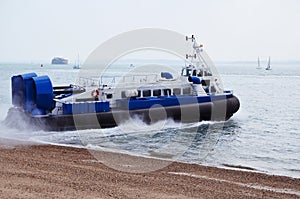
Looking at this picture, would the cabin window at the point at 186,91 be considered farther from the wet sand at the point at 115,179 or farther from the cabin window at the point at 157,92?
the wet sand at the point at 115,179

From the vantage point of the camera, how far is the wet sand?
265 inches

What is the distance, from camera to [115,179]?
7918 mm

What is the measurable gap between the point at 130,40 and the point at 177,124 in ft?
15.6

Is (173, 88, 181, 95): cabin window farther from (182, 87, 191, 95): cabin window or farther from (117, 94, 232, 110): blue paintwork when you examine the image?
(117, 94, 232, 110): blue paintwork

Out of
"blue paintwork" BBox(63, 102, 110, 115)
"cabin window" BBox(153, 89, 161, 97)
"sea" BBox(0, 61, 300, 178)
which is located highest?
"cabin window" BBox(153, 89, 161, 97)

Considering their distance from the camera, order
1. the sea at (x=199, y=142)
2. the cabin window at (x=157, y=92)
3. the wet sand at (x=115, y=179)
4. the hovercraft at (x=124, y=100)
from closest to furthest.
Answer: the wet sand at (x=115, y=179), the sea at (x=199, y=142), the hovercraft at (x=124, y=100), the cabin window at (x=157, y=92)

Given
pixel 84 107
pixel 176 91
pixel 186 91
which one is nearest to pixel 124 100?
pixel 84 107

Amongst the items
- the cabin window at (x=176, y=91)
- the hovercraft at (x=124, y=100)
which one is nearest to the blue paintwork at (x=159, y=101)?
the hovercraft at (x=124, y=100)

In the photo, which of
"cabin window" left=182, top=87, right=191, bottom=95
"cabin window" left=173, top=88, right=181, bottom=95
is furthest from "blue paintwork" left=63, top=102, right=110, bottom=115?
"cabin window" left=182, top=87, right=191, bottom=95

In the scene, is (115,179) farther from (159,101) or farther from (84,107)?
(159,101)

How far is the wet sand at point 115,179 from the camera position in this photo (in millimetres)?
6730

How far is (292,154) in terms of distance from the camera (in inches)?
521

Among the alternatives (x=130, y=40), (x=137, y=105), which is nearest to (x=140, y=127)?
(x=137, y=105)

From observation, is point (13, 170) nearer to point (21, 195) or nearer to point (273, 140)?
point (21, 195)
